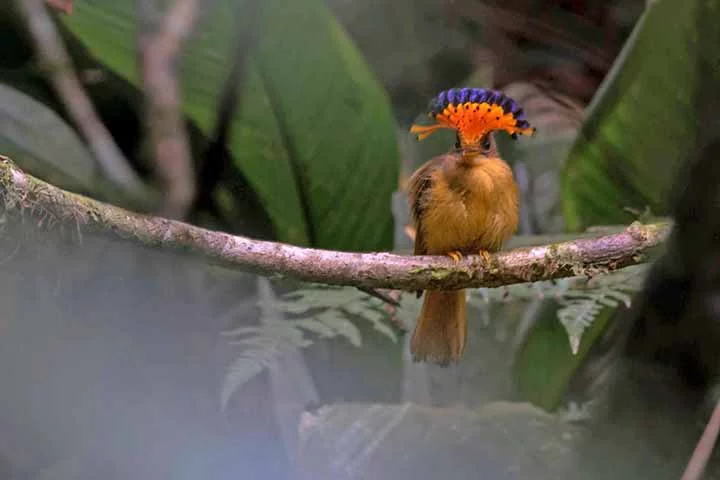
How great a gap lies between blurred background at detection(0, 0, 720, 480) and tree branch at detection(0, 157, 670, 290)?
7cm

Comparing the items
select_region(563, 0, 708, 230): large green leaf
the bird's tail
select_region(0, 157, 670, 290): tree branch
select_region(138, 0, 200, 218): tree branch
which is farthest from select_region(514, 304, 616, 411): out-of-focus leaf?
select_region(138, 0, 200, 218): tree branch

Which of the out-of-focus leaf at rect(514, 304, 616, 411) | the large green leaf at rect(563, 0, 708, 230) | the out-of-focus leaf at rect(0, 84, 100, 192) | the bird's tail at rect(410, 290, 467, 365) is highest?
the large green leaf at rect(563, 0, 708, 230)

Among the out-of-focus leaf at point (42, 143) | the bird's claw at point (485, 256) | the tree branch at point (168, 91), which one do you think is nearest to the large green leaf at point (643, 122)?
the bird's claw at point (485, 256)

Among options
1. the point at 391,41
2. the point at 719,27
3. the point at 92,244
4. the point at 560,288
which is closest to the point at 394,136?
the point at 391,41

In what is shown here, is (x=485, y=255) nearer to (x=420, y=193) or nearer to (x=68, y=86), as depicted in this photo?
(x=420, y=193)

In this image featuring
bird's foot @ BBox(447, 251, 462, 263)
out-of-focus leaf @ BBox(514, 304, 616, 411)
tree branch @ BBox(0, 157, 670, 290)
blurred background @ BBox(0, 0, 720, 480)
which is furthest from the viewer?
out-of-focus leaf @ BBox(514, 304, 616, 411)

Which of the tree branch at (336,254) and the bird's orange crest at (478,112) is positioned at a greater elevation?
the bird's orange crest at (478,112)

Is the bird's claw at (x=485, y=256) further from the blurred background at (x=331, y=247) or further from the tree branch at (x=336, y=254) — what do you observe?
A: the blurred background at (x=331, y=247)

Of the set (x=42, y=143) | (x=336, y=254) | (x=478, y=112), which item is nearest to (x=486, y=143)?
(x=478, y=112)

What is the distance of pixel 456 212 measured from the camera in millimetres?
781

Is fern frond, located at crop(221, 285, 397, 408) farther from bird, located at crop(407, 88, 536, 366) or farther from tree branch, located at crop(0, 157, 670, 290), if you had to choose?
tree branch, located at crop(0, 157, 670, 290)

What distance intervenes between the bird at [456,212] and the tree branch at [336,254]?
3 cm

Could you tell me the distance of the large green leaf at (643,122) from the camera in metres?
0.92

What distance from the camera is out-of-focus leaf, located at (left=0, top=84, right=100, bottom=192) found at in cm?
83
